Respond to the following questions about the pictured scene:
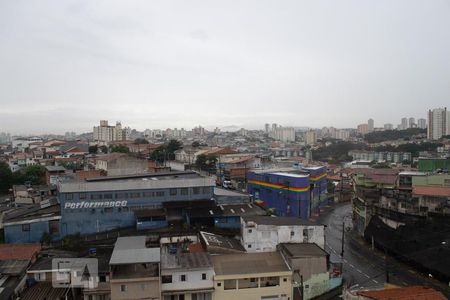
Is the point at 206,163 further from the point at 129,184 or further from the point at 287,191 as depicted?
the point at 129,184

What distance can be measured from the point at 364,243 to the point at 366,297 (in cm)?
1101

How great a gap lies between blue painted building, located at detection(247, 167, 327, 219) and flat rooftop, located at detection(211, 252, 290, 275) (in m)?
10.2

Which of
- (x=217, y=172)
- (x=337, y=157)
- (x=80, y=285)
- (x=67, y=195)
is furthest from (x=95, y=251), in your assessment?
(x=337, y=157)

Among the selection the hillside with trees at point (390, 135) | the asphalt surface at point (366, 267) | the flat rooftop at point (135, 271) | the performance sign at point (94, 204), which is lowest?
the asphalt surface at point (366, 267)

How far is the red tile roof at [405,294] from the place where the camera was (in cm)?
982

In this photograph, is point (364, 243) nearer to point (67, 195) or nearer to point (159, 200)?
point (159, 200)

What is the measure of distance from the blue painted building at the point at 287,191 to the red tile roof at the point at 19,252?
14216 millimetres

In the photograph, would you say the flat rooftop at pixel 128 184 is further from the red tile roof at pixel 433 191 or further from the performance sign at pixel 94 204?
the red tile roof at pixel 433 191

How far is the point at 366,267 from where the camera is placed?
16.5 meters

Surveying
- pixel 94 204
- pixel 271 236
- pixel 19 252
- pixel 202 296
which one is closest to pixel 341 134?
pixel 94 204

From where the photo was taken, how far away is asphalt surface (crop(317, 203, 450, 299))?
14.7m

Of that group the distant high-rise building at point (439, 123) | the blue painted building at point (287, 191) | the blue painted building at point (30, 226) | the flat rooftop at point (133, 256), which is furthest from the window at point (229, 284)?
the distant high-rise building at point (439, 123)

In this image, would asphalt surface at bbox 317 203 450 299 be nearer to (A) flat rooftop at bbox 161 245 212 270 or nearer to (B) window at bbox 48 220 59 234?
(A) flat rooftop at bbox 161 245 212 270

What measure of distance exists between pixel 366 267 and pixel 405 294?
6.69 meters
